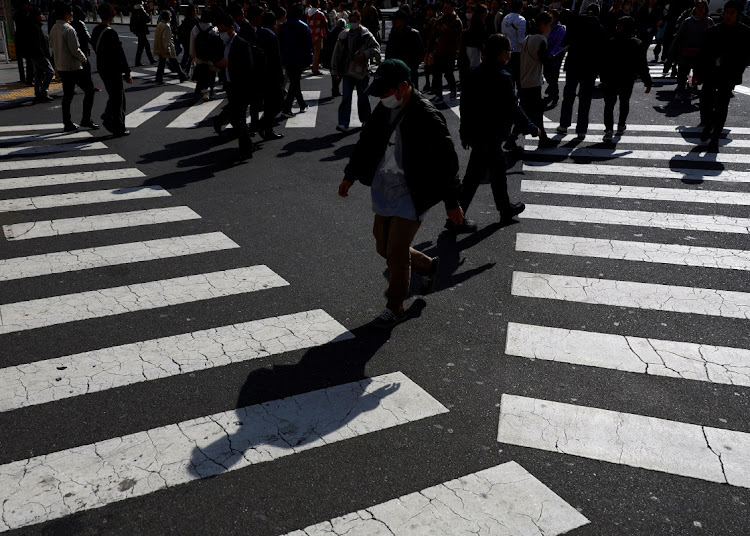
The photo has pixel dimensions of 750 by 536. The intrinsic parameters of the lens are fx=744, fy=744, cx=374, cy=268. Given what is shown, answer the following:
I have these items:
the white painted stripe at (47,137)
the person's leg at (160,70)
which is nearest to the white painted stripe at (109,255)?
the white painted stripe at (47,137)

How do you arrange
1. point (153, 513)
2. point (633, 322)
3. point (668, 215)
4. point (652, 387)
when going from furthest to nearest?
1. point (668, 215)
2. point (633, 322)
3. point (652, 387)
4. point (153, 513)

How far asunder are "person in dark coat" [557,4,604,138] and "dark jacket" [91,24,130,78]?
280 inches

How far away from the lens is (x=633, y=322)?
227 inches

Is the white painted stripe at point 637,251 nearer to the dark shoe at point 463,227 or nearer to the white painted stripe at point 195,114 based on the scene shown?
the dark shoe at point 463,227

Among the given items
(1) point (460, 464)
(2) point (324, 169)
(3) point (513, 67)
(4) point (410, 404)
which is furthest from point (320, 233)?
(3) point (513, 67)

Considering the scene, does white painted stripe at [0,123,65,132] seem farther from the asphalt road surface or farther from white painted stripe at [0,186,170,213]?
white painted stripe at [0,186,170,213]

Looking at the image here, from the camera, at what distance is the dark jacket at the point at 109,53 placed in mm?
11789

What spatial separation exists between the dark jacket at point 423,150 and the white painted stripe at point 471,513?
220cm

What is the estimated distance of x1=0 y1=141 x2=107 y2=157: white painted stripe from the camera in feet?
36.7

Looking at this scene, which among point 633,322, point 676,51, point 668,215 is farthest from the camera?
point 676,51

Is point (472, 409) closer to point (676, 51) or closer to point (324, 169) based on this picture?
point (324, 169)

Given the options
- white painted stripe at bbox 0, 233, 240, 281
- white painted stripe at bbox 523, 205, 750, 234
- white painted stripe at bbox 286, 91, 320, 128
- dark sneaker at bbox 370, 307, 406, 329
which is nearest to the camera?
dark sneaker at bbox 370, 307, 406, 329

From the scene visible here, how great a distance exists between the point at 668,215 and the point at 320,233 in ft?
13.0

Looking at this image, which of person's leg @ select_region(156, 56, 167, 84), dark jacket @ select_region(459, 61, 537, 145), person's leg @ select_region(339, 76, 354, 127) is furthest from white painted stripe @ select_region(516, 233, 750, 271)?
person's leg @ select_region(156, 56, 167, 84)
